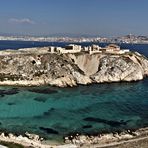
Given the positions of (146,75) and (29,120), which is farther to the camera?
(146,75)

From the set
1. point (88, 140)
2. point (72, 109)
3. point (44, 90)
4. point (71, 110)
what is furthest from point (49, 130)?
point (44, 90)

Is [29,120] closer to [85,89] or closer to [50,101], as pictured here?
[50,101]

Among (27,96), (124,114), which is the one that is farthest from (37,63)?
(124,114)

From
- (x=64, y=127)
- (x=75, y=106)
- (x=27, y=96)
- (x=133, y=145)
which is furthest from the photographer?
(x=27, y=96)

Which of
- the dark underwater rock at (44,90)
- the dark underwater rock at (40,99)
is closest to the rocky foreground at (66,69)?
the dark underwater rock at (44,90)

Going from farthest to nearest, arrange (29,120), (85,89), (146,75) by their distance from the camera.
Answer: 1. (146,75)
2. (85,89)
3. (29,120)

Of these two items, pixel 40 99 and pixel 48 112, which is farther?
pixel 40 99

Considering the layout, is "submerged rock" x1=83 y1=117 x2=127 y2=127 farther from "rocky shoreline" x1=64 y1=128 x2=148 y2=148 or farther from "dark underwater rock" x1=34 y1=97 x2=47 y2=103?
"dark underwater rock" x1=34 y1=97 x2=47 y2=103

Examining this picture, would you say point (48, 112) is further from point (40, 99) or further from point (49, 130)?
point (49, 130)
